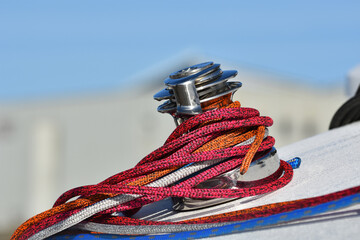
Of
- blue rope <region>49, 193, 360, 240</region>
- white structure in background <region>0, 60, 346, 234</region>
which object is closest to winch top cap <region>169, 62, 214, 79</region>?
blue rope <region>49, 193, 360, 240</region>

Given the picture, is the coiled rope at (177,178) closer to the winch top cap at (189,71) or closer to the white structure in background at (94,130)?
the winch top cap at (189,71)

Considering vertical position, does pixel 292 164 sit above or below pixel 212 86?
below

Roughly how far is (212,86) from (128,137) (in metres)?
5.94

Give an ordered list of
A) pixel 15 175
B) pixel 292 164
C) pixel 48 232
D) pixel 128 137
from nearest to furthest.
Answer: pixel 48 232
pixel 292 164
pixel 128 137
pixel 15 175

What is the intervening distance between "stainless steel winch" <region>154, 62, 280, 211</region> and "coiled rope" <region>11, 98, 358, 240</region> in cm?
1

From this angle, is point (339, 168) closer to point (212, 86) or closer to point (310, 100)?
point (212, 86)

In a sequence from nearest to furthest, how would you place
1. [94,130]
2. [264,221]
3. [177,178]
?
[264,221], [177,178], [94,130]

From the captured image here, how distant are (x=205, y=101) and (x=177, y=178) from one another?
0.14 metres

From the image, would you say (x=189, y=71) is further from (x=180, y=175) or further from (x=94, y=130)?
(x=94, y=130)

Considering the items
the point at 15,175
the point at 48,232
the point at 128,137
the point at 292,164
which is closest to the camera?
the point at 48,232

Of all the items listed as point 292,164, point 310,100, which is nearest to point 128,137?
point 310,100

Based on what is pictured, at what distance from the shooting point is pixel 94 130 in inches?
275

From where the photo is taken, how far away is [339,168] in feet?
3.05

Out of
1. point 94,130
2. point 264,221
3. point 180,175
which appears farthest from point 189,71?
point 94,130
